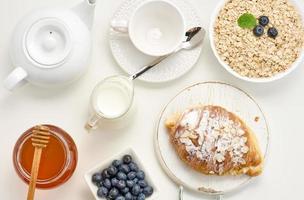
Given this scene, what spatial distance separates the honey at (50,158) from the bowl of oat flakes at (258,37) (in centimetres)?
40

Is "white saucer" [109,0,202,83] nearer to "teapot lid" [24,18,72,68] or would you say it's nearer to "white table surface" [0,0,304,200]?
"white table surface" [0,0,304,200]

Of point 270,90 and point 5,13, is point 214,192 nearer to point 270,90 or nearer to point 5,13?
point 270,90

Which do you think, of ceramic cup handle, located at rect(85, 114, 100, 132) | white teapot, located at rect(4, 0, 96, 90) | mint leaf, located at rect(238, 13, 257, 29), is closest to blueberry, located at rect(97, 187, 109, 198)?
ceramic cup handle, located at rect(85, 114, 100, 132)

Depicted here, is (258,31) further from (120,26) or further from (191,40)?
(120,26)

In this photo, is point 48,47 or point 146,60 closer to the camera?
point 48,47

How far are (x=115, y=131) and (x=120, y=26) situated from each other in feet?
0.79

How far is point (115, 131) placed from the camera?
1.51 meters

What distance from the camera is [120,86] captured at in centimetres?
146

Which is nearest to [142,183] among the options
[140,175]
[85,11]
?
[140,175]

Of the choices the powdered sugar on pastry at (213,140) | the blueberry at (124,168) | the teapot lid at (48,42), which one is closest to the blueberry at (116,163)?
the blueberry at (124,168)

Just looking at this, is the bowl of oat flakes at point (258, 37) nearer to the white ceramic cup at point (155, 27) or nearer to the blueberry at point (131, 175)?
the white ceramic cup at point (155, 27)

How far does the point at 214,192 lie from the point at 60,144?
37 centimetres

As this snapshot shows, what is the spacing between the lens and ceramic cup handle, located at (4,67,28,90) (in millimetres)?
1373

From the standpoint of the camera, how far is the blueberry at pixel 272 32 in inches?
59.2
